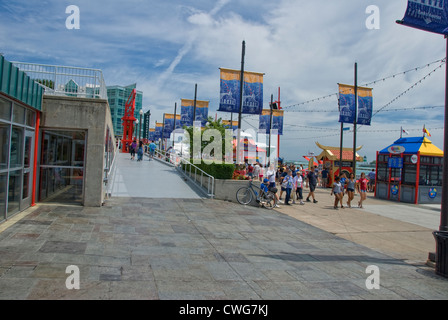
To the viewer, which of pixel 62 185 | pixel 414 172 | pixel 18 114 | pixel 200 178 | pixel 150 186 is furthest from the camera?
pixel 414 172

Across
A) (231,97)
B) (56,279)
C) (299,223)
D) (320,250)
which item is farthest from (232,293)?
(231,97)

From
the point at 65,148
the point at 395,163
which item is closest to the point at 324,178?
the point at 395,163

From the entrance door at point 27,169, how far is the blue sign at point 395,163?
706 inches

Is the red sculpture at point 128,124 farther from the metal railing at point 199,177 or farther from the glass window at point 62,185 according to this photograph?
the glass window at point 62,185

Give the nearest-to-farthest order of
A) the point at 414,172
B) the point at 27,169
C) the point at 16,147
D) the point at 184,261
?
the point at 184,261, the point at 16,147, the point at 27,169, the point at 414,172

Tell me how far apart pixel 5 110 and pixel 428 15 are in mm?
9064

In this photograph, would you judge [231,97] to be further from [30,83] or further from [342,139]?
[342,139]

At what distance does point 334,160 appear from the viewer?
27.4m

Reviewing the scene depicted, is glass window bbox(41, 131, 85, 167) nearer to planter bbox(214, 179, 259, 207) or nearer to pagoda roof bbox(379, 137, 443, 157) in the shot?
planter bbox(214, 179, 259, 207)

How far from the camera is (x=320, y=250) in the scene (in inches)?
315

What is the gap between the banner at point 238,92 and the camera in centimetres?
1664

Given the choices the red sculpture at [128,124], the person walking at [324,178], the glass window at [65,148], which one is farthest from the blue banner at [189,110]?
the glass window at [65,148]

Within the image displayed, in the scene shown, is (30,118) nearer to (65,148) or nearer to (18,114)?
(18,114)

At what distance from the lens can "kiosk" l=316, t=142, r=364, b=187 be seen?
27.3 m
